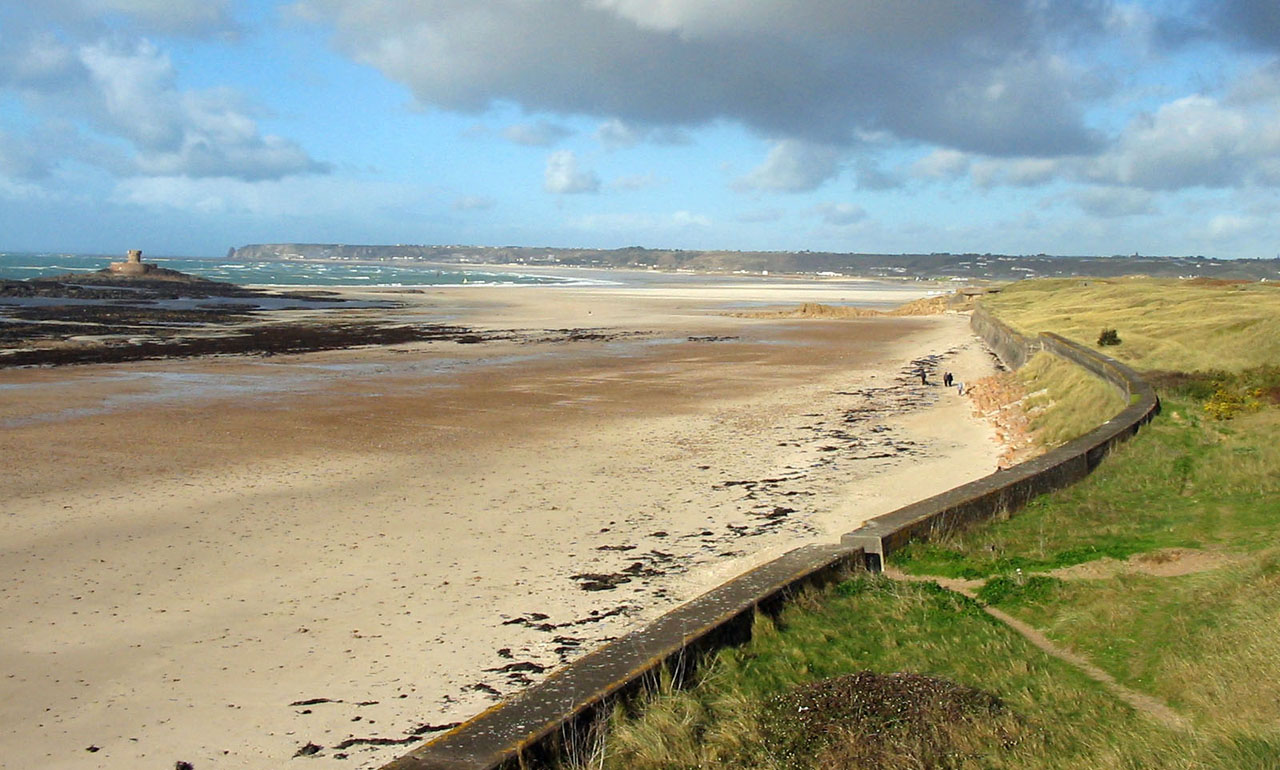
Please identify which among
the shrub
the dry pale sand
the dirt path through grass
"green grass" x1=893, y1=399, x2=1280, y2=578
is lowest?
the dry pale sand

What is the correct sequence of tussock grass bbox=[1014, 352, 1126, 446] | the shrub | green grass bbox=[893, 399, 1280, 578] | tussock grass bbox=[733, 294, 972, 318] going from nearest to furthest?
green grass bbox=[893, 399, 1280, 578]
tussock grass bbox=[1014, 352, 1126, 446]
the shrub
tussock grass bbox=[733, 294, 972, 318]

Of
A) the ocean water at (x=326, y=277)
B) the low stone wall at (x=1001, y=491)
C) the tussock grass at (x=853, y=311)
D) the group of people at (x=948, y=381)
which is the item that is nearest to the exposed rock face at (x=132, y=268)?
the ocean water at (x=326, y=277)

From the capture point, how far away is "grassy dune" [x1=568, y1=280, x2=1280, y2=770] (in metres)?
4.16

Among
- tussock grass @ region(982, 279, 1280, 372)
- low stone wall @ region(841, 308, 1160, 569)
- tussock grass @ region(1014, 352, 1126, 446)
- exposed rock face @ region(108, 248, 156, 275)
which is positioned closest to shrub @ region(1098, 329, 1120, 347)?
tussock grass @ region(982, 279, 1280, 372)

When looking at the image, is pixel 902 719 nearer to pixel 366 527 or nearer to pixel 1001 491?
pixel 1001 491

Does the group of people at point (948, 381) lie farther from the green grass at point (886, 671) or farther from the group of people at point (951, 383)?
the green grass at point (886, 671)

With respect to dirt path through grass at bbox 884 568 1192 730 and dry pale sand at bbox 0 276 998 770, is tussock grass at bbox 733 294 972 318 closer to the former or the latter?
dry pale sand at bbox 0 276 998 770

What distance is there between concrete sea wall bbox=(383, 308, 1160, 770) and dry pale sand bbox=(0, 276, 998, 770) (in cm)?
138

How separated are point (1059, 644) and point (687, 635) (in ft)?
7.11

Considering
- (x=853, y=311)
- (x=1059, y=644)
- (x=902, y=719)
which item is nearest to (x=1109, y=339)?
(x=1059, y=644)

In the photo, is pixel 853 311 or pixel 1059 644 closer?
pixel 1059 644

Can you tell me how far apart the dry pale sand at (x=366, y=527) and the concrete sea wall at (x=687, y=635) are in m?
1.38

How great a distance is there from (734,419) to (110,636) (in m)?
12.3

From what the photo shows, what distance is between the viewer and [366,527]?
10.5 meters
